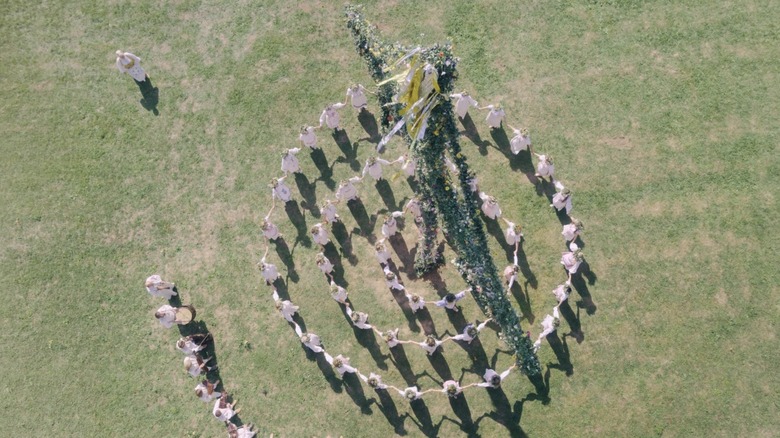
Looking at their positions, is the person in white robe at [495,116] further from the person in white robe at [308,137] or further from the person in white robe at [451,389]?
the person in white robe at [451,389]

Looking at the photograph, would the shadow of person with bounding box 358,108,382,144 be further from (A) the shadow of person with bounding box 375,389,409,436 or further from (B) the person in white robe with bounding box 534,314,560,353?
(A) the shadow of person with bounding box 375,389,409,436

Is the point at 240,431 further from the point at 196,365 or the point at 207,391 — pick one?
the point at 196,365

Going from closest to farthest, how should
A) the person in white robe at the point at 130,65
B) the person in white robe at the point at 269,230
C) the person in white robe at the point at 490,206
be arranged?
the person in white robe at the point at 490,206 → the person in white robe at the point at 269,230 → the person in white robe at the point at 130,65

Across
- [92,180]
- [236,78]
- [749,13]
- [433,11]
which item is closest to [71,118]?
[92,180]

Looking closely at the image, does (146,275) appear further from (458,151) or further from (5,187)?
(458,151)

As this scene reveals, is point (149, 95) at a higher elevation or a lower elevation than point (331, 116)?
higher

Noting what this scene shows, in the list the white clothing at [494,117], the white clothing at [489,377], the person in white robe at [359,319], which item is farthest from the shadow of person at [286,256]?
the white clothing at [494,117]

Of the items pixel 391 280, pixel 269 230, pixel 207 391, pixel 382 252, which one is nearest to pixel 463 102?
pixel 382 252
